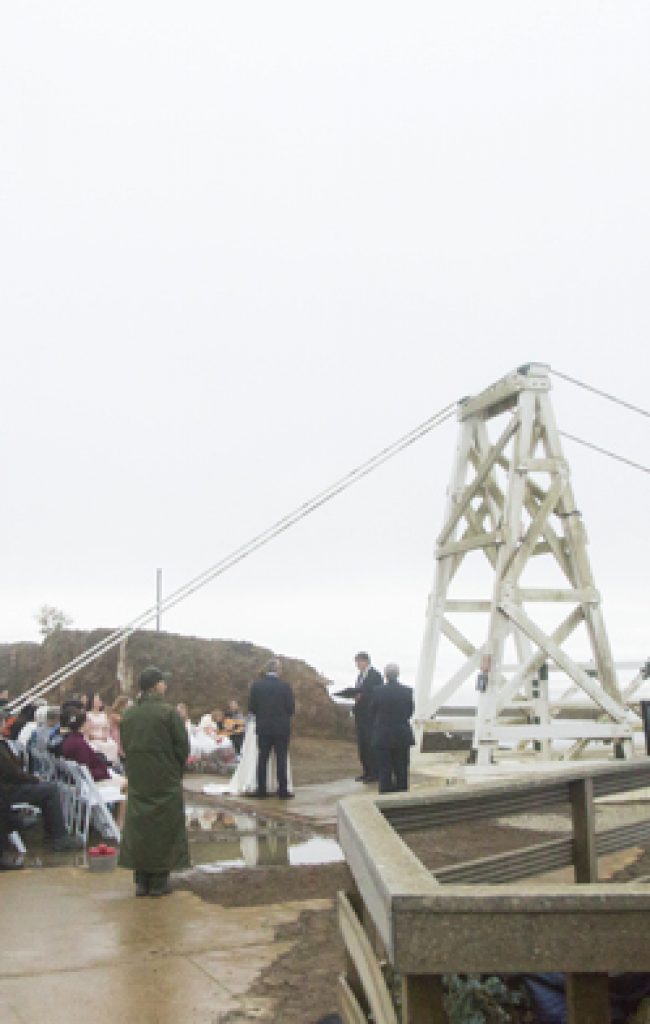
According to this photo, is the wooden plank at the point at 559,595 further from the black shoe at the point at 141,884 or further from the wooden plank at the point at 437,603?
the black shoe at the point at 141,884

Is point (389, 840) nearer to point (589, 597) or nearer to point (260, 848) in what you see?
point (260, 848)

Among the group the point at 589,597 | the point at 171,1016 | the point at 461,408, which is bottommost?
the point at 171,1016

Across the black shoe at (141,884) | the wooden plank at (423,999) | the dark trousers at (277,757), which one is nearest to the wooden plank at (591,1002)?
the wooden plank at (423,999)

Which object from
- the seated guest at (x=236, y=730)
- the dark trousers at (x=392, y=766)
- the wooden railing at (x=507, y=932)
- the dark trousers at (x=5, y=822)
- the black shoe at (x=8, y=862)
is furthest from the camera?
the seated guest at (x=236, y=730)

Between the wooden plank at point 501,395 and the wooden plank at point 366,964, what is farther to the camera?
the wooden plank at point 501,395

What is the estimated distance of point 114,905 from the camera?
6.91 m

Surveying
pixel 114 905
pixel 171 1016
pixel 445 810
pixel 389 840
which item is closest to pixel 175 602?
pixel 114 905

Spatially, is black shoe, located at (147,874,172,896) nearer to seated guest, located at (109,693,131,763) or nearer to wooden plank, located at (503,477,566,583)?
seated guest, located at (109,693,131,763)

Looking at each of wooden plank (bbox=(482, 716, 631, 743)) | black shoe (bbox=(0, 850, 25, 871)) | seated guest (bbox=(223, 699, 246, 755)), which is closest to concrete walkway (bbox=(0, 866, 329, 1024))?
black shoe (bbox=(0, 850, 25, 871))

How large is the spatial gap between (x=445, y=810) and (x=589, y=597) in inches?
342

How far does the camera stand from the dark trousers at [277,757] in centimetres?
1277

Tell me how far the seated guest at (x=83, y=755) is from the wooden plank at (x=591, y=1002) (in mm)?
7622

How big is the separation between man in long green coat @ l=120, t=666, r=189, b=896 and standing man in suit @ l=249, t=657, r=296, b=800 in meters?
5.06

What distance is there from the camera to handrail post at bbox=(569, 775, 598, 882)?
14.8 feet
